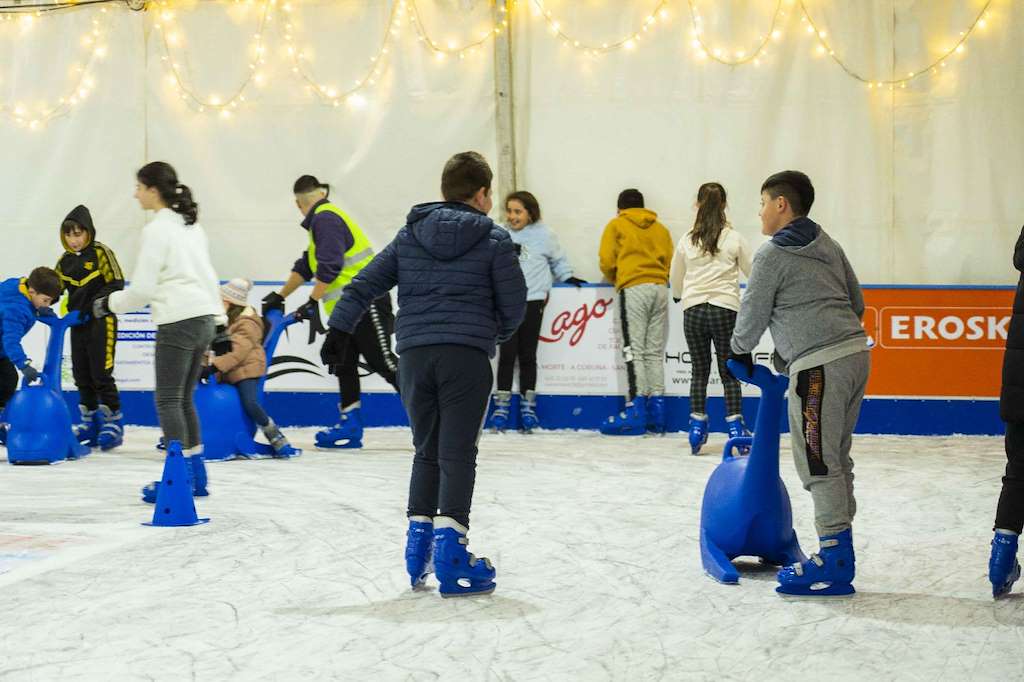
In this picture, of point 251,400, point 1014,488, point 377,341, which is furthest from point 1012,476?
point 251,400

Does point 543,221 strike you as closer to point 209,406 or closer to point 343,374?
point 343,374

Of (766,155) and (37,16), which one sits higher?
(37,16)

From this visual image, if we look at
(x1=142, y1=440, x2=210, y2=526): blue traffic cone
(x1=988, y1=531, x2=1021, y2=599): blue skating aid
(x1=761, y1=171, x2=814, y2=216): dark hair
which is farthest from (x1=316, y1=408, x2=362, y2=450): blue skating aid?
(x1=988, y1=531, x2=1021, y2=599): blue skating aid

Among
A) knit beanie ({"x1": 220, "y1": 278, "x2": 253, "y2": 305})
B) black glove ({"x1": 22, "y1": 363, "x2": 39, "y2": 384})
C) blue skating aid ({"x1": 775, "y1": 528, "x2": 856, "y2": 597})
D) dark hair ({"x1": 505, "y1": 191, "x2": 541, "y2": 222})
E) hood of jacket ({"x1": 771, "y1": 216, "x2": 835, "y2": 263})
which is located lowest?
blue skating aid ({"x1": 775, "y1": 528, "x2": 856, "y2": 597})

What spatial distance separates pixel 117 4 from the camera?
9281 mm

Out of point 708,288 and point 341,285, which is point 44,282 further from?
point 708,288

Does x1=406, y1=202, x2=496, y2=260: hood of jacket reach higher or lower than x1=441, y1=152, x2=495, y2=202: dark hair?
lower

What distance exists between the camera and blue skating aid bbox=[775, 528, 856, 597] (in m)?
3.72

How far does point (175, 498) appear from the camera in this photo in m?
4.88

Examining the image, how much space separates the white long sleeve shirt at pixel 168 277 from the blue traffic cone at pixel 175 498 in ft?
1.89

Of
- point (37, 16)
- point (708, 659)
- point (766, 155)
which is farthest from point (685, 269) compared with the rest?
point (37, 16)

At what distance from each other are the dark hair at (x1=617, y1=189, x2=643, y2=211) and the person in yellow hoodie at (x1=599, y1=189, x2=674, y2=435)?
0.09 meters

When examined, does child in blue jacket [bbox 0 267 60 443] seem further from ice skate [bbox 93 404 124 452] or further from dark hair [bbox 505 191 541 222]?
dark hair [bbox 505 191 541 222]

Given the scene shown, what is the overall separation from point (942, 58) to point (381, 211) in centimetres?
379
